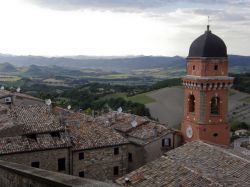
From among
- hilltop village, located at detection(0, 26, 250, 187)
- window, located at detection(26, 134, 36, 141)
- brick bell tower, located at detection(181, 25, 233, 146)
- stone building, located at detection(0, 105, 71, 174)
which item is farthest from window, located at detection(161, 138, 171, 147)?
window, located at detection(26, 134, 36, 141)

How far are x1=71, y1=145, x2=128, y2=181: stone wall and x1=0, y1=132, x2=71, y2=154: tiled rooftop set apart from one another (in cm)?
137

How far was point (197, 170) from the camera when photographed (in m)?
17.8

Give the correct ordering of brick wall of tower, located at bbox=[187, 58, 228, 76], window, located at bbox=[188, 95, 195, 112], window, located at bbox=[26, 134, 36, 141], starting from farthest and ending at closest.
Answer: window, located at bbox=[188, 95, 195, 112]
window, located at bbox=[26, 134, 36, 141]
brick wall of tower, located at bbox=[187, 58, 228, 76]

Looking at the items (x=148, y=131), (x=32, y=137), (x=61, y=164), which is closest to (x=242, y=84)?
(x=148, y=131)

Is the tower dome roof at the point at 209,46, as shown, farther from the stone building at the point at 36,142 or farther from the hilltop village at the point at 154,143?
the stone building at the point at 36,142

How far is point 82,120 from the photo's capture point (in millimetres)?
31391

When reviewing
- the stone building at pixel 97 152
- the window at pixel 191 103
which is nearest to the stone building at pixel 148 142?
the stone building at pixel 97 152

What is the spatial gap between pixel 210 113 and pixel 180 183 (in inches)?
360

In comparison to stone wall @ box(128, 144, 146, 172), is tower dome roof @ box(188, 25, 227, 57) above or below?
above

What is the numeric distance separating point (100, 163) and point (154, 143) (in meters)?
5.04

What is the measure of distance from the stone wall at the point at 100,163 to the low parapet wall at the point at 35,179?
1921cm

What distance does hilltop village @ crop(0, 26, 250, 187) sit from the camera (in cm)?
1831

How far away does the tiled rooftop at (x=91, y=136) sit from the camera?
1061 inches

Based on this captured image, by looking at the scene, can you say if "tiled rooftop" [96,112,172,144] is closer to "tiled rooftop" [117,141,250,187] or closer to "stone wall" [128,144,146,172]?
"stone wall" [128,144,146,172]
